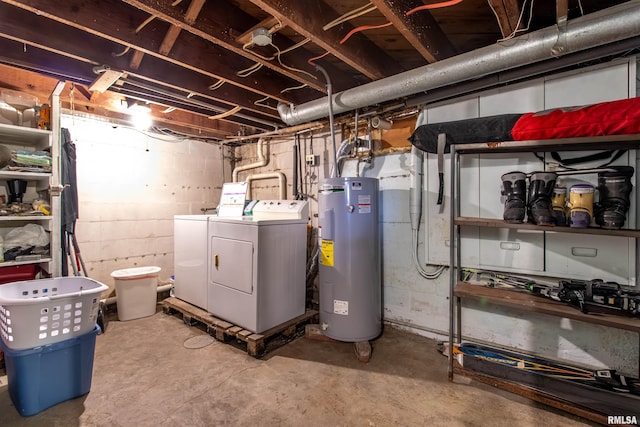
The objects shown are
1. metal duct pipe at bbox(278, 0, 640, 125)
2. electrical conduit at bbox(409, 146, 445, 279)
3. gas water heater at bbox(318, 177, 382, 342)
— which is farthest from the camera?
electrical conduit at bbox(409, 146, 445, 279)

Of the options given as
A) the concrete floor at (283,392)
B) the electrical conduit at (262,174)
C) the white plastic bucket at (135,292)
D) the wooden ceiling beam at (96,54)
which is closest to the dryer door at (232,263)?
the concrete floor at (283,392)

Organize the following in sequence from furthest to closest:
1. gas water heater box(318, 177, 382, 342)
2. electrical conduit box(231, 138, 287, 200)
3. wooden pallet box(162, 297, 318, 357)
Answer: electrical conduit box(231, 138, 287, 200) < gas water heater box(318, 177, 382, 342) < wooden pallet box(162, 297, 318, 357)

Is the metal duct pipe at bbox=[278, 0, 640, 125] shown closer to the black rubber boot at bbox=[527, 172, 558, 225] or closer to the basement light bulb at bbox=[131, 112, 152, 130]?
the black rubber boot at bbox=[527, 172, 558, 225]

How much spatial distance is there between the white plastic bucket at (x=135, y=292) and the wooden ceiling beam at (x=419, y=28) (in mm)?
3194

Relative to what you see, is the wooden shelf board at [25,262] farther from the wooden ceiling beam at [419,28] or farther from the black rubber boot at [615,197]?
the black rubber boot at [615,197]

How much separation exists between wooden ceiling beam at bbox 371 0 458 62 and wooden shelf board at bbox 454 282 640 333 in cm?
159

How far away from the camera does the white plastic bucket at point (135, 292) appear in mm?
2988

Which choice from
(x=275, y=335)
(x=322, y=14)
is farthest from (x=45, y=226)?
(x=322, y=14)

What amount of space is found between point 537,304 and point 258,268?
6.25ft

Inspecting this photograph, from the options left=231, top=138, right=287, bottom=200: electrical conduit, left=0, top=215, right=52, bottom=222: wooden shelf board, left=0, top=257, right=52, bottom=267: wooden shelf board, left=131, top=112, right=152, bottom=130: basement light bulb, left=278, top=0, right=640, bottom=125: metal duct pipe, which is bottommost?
left=0, top=257, right=52, bottom=267: wooden shelf board

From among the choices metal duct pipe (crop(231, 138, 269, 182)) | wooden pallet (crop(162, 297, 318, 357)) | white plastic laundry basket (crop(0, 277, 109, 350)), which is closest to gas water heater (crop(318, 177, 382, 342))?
wooden pallet (crop(162, 297, 318, 357))

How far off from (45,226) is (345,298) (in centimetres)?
265

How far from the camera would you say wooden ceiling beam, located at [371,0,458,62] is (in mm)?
1488

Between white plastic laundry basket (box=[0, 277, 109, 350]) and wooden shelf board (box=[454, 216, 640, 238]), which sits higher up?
wooden shelf board (box=[454, 216, 640, 238])
